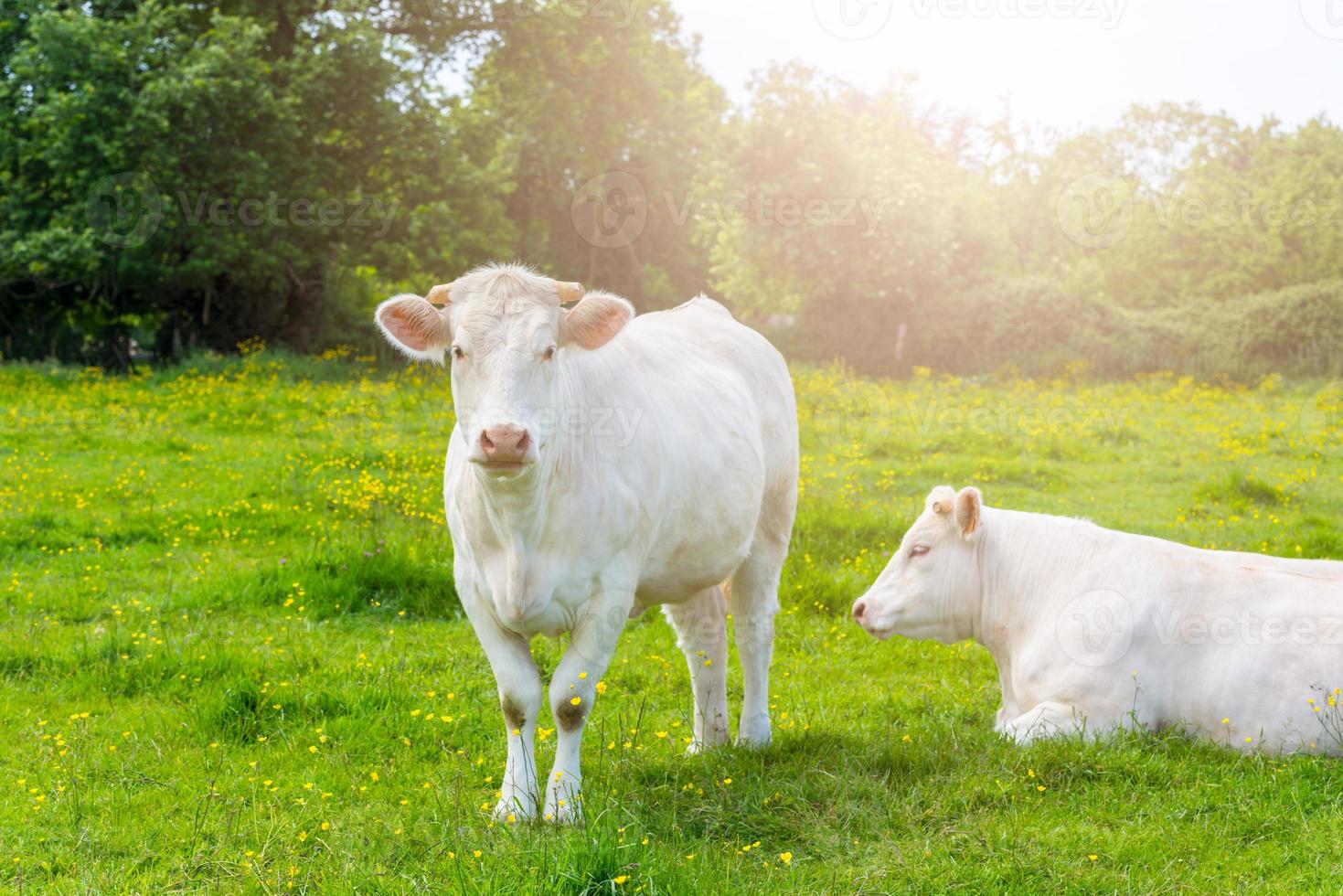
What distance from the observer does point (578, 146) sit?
92.3ft

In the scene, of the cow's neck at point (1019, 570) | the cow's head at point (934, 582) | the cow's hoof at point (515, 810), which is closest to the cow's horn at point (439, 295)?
the cow's hoof at point (515, 810)

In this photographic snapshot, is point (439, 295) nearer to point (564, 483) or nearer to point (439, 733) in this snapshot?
point (564, 483)

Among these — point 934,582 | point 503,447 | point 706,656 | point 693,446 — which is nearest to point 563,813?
point 503,447

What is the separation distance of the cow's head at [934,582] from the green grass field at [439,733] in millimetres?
395

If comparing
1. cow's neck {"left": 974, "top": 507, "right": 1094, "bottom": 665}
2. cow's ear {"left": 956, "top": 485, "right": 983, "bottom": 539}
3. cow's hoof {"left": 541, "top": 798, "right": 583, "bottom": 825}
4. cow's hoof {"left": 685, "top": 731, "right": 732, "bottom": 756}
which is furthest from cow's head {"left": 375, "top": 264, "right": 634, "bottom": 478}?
cow's neck {"left": 974, "top": 507, "right": 1094, "bottom": 665}

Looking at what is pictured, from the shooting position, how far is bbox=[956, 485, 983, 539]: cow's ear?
580 centimetres

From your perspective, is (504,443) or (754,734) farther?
(754,734)

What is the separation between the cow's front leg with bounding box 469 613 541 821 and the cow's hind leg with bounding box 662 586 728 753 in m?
1.17

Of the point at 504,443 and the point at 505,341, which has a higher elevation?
the point at 505,341

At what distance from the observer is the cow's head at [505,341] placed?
3676 millimetres

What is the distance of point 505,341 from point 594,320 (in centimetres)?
44

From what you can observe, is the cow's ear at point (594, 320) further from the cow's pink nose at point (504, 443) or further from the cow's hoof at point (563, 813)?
the cow's hoof at point (563, 813)

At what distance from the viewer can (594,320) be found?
13.7 ft

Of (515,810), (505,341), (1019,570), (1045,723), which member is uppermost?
(505,341)
